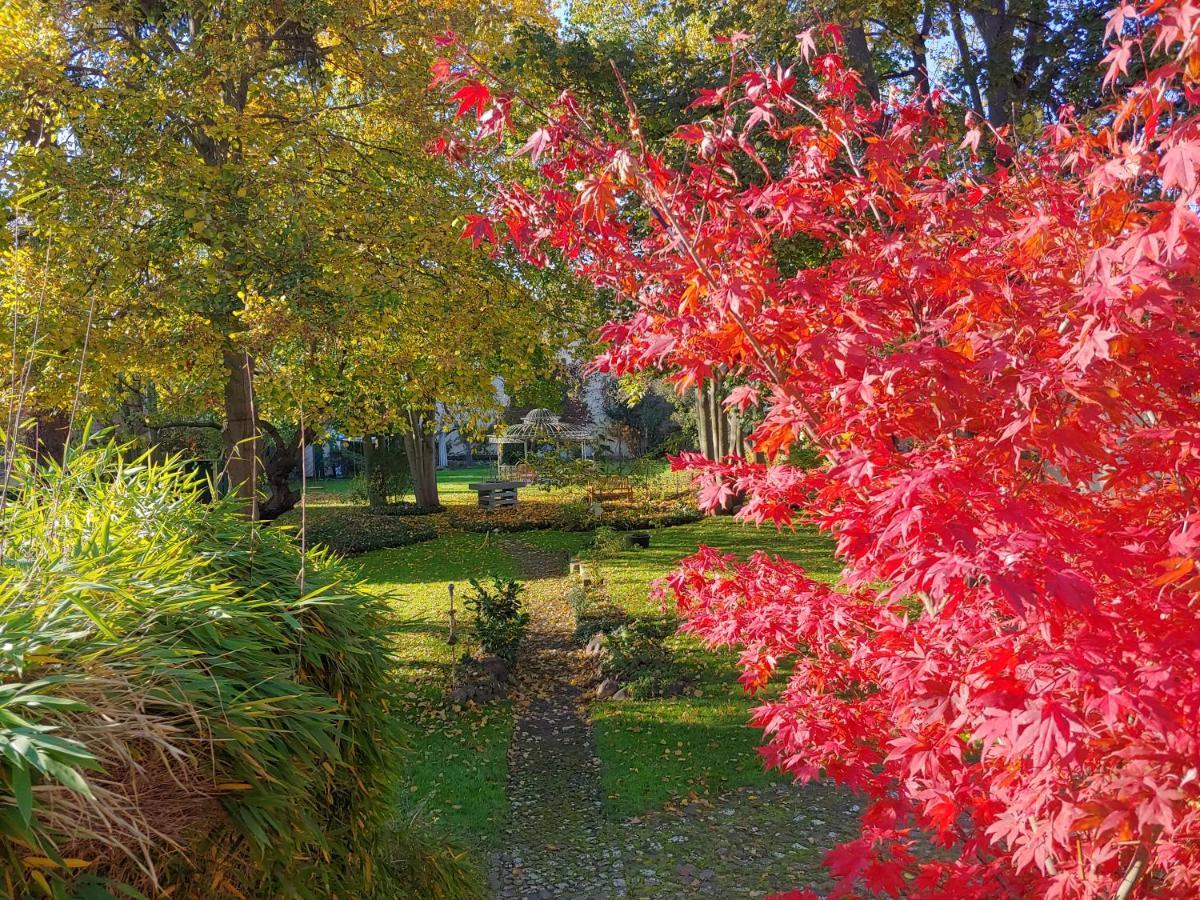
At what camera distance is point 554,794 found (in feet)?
17.8

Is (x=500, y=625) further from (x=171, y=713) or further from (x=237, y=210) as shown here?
(x=171, y=713)

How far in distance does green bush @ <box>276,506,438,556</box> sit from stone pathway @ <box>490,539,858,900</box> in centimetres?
934

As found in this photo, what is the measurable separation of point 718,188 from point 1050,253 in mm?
1296

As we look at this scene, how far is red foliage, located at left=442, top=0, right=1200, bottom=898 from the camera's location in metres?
1.80

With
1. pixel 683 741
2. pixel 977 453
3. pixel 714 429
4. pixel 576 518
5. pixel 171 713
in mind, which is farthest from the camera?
pixel 714 429

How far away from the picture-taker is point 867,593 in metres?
3.54

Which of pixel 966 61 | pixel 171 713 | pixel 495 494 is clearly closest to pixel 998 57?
pixel 966 61

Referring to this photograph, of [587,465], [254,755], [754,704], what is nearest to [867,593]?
[254,755]

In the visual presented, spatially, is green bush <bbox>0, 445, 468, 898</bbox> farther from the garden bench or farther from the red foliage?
the garden bench

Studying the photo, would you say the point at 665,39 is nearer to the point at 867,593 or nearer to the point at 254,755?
the point at 867,593

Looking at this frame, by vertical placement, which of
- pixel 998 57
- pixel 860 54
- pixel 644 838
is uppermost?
pixel 860 54

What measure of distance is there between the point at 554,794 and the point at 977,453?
4.10 meters

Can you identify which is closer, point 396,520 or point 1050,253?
point 1050,253

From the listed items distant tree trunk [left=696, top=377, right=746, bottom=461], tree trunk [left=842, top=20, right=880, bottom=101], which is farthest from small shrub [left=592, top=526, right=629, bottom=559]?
tree trunk [left=842, top=20, right=880, bottom=101]
